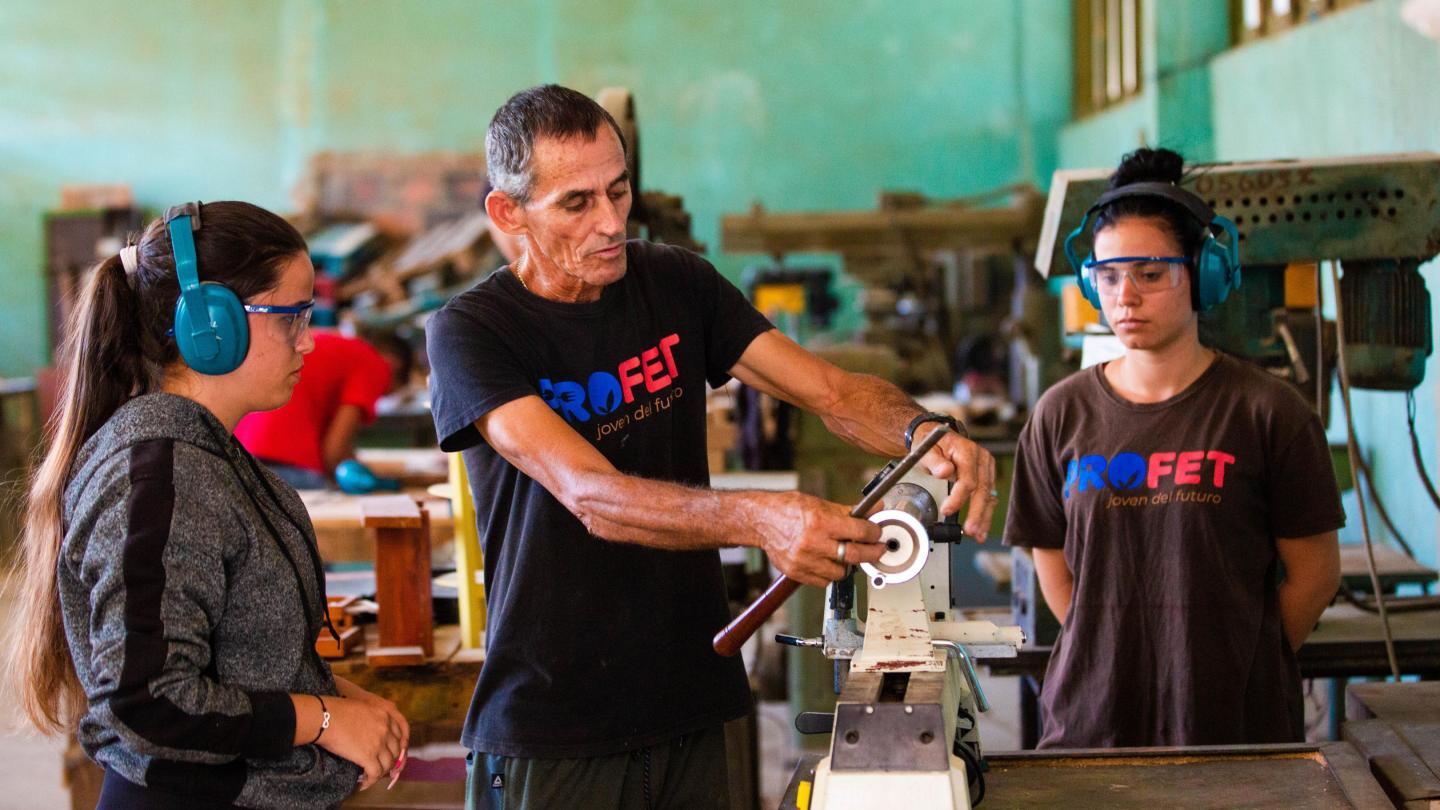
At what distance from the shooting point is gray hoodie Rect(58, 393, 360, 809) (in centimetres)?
114

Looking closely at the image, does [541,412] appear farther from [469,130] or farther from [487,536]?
[469,130]

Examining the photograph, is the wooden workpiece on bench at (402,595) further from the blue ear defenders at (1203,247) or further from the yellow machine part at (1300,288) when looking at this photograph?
the yellow machine part at (1300,288)

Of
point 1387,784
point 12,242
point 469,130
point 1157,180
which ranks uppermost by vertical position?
point 469,130

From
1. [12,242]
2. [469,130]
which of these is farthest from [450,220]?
[12,242]

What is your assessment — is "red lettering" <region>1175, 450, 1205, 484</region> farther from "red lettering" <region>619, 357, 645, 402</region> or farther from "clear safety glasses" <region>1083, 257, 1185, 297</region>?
"red lettering" <region>619, 357, 645, 402</region>

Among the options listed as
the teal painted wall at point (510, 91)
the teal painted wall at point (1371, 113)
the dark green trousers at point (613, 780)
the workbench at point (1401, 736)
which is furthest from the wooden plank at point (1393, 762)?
the teal painted wall at point (510, 91)

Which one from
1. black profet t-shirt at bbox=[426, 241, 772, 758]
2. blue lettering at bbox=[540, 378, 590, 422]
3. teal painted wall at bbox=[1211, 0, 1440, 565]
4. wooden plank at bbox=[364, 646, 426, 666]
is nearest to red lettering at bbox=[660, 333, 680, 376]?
black profet t-shirt at bbox=[426, 241, 772, 758]

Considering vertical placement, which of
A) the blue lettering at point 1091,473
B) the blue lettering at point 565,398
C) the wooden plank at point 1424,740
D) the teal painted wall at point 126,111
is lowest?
the wooden plank at point 1424,740

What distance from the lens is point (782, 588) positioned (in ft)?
4.09

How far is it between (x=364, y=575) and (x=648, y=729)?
1.37 metres

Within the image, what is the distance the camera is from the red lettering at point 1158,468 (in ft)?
5.57

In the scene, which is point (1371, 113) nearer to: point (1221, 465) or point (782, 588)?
point (1221, 465)

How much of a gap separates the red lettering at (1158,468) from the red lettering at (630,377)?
675 mm

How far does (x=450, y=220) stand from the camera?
881cm
